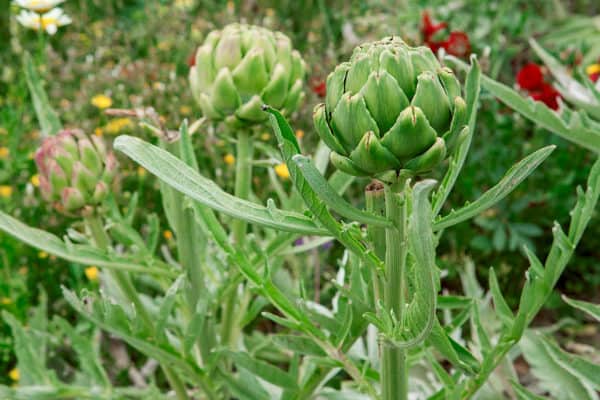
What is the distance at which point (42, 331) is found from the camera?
115 cm

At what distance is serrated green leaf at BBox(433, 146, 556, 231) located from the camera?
537 mm

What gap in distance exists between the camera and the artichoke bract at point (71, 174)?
2.75 feet

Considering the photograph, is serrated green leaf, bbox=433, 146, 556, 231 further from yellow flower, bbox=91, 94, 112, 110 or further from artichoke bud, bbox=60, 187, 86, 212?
yellow flower, bbox=91, 94, 112, 110

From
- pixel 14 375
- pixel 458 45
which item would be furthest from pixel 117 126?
pixel 458 45

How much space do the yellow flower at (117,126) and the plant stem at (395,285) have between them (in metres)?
1.10

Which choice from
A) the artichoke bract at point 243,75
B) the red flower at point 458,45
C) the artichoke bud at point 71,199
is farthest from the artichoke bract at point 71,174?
the red flower at point 458,45

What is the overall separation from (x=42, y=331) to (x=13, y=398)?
0.24m

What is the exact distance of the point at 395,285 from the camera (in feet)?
2.12

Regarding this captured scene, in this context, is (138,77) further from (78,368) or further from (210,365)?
(210,365)

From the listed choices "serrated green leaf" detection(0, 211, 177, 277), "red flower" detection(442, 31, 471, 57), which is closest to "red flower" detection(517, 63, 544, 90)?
"red flower" detection(442, 31, 471, 57)

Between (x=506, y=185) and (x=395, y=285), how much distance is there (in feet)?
0.47

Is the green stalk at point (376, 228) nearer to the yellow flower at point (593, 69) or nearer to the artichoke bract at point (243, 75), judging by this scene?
the artichoke bract at point (243, 75)

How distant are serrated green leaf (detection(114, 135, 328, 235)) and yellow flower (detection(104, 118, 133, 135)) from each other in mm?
1129

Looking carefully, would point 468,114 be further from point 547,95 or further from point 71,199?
point 547,95
